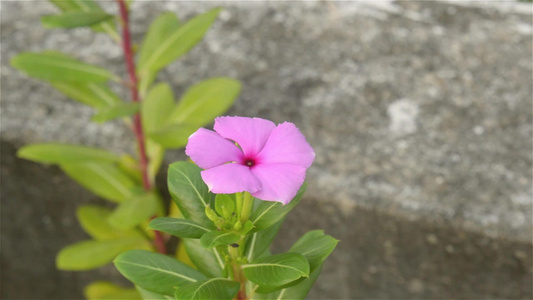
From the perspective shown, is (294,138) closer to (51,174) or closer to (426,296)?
A: (426,296)

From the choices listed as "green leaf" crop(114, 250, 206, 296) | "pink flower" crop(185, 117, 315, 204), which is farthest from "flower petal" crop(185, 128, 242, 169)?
"green leaf" crop(114, 250, 206, 296)

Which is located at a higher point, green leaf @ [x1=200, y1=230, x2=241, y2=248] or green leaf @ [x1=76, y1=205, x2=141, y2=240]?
green leaf @ [x1=200, y1=230, x2=241, y2=248]

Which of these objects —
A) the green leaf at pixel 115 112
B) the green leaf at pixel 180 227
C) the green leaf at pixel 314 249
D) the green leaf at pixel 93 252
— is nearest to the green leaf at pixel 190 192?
the green leaf at pixel 180 227

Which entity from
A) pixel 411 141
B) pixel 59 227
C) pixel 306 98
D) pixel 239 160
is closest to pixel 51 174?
pixel 59 227

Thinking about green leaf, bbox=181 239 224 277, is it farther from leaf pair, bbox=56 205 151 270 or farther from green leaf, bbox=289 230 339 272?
leaf pair, bbox=56 205 151 270

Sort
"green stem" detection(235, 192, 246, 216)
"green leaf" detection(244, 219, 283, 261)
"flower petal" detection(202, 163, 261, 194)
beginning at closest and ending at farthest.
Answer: "flower petal" detection(202, 163, 261, 194) → "green stem" detection(235, 192, 246, 216) → "green leaf" detection(244, 219, 283, 261)
